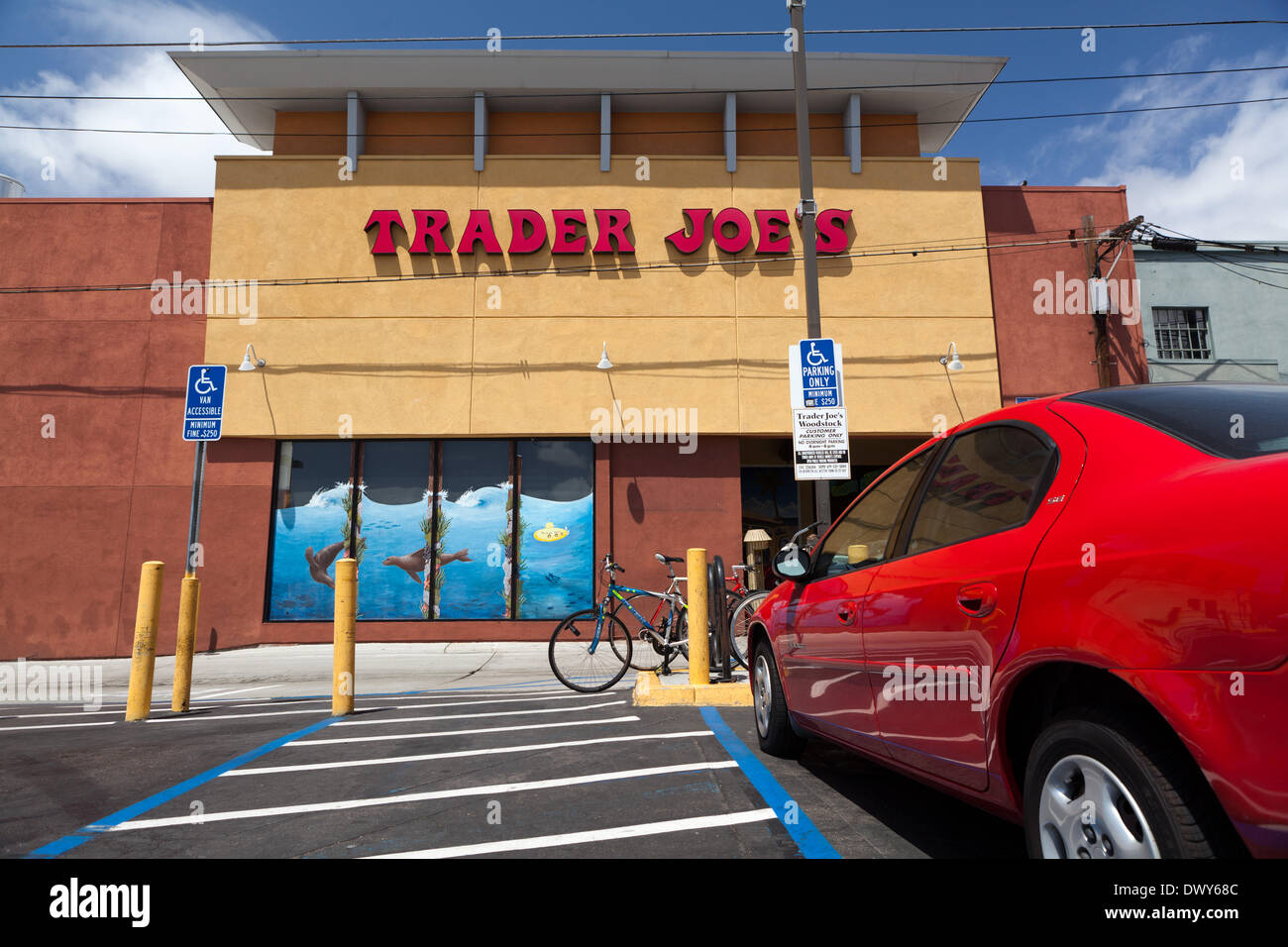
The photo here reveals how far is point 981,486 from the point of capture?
2.68 m

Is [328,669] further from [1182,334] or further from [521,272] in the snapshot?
[1182,334]

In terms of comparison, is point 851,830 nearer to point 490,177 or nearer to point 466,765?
point 466,765

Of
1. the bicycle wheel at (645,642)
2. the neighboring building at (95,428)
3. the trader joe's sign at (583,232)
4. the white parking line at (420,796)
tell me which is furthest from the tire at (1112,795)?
the neighboring building at (95,428)

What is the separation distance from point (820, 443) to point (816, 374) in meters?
0.70

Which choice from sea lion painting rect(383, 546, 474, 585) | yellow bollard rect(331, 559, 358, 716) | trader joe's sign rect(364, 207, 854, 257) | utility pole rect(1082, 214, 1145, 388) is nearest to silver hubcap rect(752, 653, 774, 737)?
yellow bollard rect(331, 559, 358, 716)

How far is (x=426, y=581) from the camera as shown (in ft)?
43.3

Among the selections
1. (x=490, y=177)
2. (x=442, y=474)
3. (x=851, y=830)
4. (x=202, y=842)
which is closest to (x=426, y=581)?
(x=442, y=474)

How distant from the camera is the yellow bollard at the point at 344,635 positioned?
256 inches

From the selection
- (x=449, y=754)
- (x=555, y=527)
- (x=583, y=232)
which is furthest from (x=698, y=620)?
(x=583, y=232)

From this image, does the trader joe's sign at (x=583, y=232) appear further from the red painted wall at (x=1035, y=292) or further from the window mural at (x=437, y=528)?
the window mural at (x=437, y=528)

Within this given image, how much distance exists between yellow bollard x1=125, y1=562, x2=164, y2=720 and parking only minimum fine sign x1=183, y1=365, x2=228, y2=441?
61.2 inches
